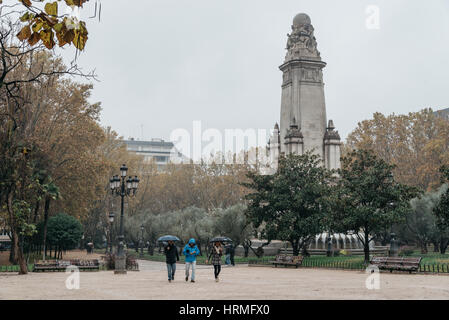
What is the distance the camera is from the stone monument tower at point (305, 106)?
38.8 metres

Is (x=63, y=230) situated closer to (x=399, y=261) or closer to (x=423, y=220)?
(x=399, y=261)

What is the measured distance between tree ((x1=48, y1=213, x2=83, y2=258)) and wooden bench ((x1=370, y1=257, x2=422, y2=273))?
2417 centimetres

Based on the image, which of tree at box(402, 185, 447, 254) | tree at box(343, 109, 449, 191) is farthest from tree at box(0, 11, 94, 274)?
tree at box(343, 109, 449, 191)

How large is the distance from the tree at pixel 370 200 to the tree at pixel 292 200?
2041 mm

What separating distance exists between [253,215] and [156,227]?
2394cm

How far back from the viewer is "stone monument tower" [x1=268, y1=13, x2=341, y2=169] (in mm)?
38781

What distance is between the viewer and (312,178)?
2970 centimetres

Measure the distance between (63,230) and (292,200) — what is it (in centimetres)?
1848

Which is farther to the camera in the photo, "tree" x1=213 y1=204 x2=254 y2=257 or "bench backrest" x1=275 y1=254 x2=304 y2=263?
"tree" x1=213 y1=204 x2=254 y2=257

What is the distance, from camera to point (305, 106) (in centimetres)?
3884

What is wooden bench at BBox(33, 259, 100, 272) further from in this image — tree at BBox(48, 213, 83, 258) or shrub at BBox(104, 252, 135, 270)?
tree at BBox(48, 213, 83, 258)
